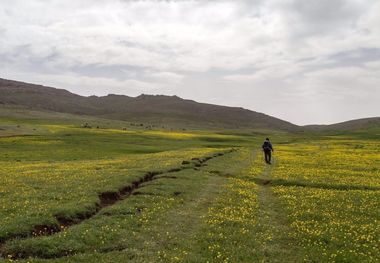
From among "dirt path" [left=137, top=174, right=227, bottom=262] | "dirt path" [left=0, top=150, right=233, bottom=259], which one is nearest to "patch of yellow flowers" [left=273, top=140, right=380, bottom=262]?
"dirt path" [left=137, top=174, right=227, bottom=262]

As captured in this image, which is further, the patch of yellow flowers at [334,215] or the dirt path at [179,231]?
the patch of yellow flowers at [334,215]

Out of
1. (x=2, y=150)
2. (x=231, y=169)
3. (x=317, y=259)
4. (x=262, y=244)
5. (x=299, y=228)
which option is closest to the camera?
(x=317, y=259)

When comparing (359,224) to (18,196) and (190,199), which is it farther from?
(18,196)

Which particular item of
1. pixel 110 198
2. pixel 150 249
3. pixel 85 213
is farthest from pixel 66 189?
pixel 150 249

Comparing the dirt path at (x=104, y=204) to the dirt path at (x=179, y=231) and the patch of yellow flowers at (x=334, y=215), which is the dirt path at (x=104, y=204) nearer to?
the dirt path at (x=179, y=231)

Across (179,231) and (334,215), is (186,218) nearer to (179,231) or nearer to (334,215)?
(179,231)

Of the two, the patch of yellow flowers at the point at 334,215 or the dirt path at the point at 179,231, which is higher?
the patch of yellow flowers at the point at 334,215

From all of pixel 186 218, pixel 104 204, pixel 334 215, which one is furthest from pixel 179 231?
pixel 334 215

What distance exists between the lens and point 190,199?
30328 millimetres

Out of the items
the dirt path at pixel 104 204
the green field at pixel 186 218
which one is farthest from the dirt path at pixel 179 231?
the dirt path at pixel 104 204

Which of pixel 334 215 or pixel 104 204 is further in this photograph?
pixel 104 204

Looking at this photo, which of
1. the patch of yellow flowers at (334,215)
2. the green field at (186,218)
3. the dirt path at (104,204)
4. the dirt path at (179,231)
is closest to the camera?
the dirt path at (179,231)

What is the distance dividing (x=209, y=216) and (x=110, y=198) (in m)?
9.47

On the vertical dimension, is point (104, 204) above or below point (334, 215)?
below
